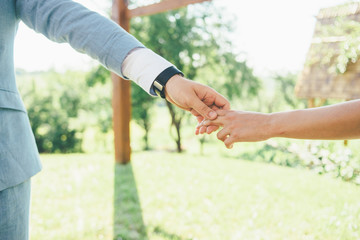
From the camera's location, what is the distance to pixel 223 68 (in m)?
14.7

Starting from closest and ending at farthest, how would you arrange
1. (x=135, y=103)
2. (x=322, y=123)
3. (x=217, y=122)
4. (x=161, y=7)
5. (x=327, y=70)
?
(x=322, y=123), (x=217, y=122), (x=161, y=7), (x=327, y=70), (x=135, y=103)

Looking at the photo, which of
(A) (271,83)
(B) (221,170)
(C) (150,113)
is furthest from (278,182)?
(A) (271,83)

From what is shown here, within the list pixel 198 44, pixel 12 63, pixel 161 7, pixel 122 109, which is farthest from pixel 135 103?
pixel 12 63

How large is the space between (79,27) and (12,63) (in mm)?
295

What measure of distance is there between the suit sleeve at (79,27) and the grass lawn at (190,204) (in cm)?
235

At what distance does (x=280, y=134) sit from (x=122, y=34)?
924mm

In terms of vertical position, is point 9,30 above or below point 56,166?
above

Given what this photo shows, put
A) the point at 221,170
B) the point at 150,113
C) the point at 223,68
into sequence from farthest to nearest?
the point at 150,113 < the point at 223,68 < the point at 221,170

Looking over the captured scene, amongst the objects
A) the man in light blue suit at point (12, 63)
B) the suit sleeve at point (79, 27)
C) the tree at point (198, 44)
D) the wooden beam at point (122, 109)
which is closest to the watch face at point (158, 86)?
the man in light blue suit at point (12, 63)

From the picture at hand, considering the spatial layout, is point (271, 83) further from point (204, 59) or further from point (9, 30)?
point (9, 30)

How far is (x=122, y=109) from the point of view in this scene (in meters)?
5.49

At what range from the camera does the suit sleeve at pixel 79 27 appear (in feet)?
3.29

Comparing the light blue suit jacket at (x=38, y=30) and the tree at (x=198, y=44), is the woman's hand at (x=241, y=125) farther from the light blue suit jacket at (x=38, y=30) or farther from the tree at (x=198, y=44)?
the tree at (x=198, y=44)

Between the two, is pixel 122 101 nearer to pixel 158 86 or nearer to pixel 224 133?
pixel 224 133
